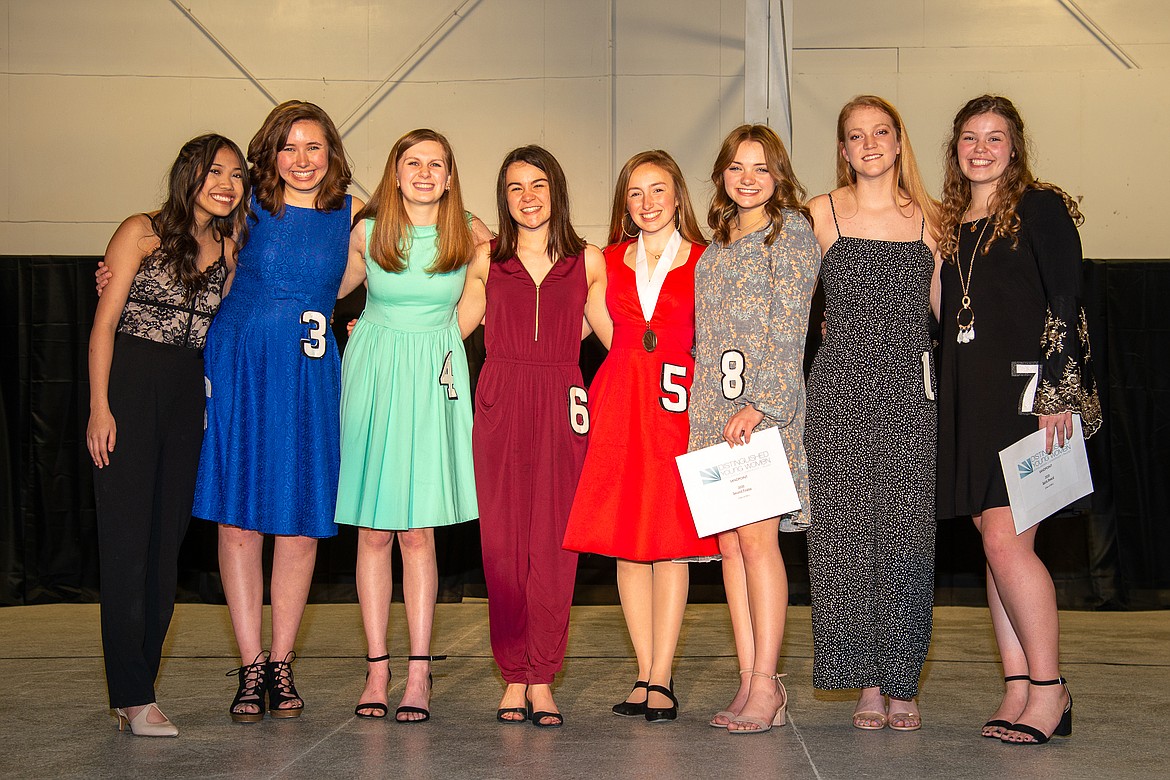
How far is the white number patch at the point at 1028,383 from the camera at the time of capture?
116 inches

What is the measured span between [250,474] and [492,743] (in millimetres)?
1008

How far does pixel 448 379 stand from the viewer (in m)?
3.27

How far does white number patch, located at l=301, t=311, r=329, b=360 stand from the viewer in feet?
10.7

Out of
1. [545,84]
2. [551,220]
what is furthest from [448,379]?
[545,84]

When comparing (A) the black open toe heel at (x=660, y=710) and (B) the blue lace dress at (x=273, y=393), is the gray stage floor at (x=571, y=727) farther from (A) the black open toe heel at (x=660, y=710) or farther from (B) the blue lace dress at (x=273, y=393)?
(B) the blue lace dress at (x=273, y=393)

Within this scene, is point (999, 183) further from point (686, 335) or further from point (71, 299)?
point (71, 299)

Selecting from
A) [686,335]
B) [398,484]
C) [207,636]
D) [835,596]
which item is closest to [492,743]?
[398,484]

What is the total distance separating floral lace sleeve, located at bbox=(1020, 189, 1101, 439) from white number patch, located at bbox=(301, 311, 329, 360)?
1.95 m

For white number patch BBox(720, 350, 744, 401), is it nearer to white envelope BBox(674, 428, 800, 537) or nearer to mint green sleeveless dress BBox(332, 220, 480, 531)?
white envelope BBox(674, 428, 800, 537)

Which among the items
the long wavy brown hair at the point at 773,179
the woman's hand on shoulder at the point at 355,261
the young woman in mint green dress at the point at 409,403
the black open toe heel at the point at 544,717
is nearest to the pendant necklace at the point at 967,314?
the long wavy brown hair at the point at 773,179

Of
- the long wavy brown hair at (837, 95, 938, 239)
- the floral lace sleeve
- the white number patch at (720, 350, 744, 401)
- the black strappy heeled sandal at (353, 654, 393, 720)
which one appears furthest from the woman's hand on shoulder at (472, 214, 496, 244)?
the floral lace sleeve

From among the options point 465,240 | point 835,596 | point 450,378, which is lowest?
point 835,596

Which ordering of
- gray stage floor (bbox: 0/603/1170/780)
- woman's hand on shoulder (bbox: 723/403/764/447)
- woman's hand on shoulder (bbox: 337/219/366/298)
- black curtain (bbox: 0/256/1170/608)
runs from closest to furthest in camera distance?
gray stage floor (bbox: 0/603/1170/780)
woman's hand on shoulder (bbox: 723/403/764/447)
woman's hand on shoulder (bbox: 337/219/366/298)
black curtain (bbox: 0/256/1170/608)

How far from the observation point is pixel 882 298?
308 cm
